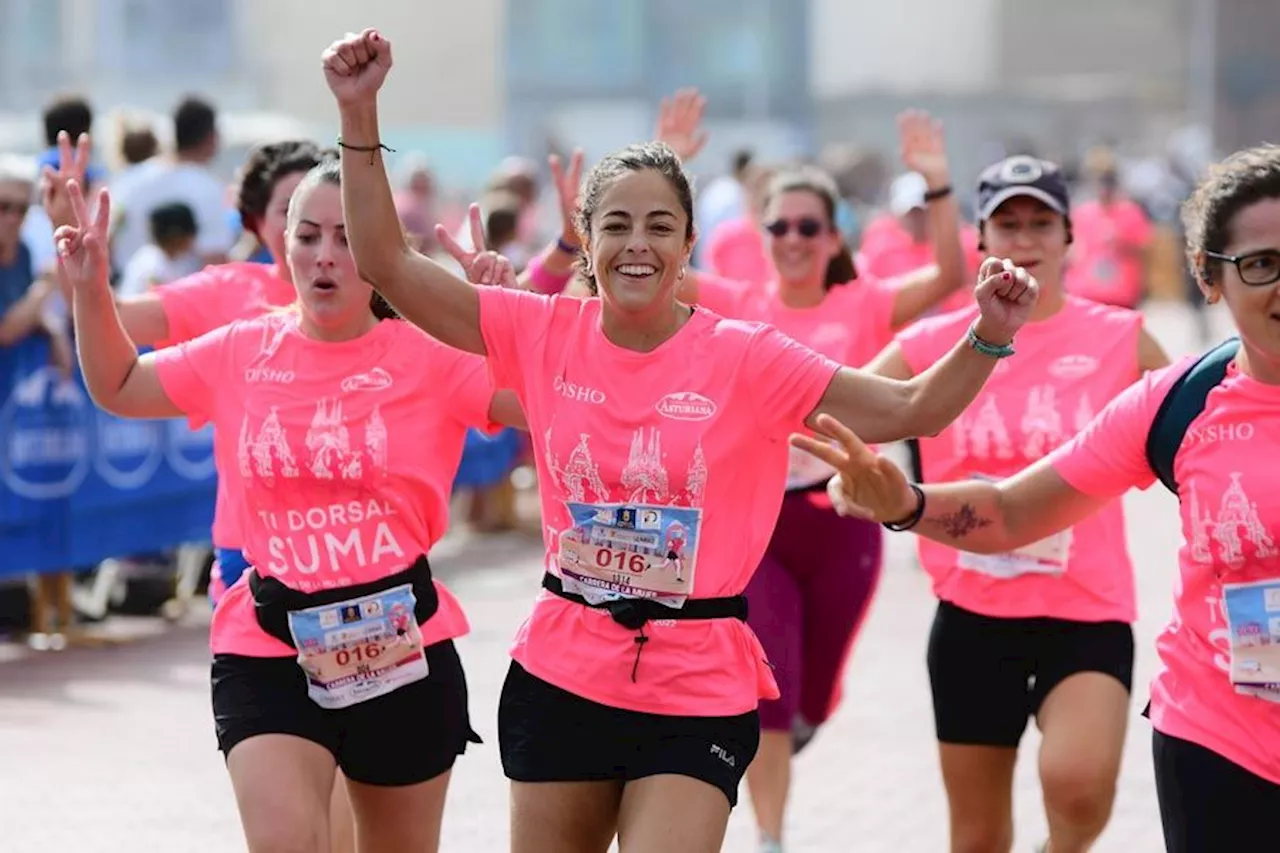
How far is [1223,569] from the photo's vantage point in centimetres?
436

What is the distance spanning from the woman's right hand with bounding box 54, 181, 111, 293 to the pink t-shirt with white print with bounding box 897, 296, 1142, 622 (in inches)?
87.0

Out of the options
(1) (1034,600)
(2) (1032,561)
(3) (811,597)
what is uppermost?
(2) (1032,561)

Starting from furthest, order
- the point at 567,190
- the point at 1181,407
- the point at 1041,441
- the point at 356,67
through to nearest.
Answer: the point at 1041,441
the point at 567,190
the point at 1181,407
the point at 356,67

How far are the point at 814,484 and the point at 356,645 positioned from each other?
2549mm

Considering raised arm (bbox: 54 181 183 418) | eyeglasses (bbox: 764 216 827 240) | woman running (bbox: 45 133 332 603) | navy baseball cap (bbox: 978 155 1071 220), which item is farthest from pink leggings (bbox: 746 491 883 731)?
raised arm (bbox: 54 181 183 418)

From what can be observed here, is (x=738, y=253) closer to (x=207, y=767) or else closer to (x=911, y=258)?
(x=911, y=258)

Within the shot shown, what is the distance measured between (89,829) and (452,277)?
371 centimetres

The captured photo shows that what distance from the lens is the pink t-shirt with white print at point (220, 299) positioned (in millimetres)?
6562

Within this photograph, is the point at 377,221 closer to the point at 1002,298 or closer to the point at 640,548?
the point at 640,548

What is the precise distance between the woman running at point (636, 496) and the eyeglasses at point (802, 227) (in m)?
3.08

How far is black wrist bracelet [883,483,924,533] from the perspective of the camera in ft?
14.5

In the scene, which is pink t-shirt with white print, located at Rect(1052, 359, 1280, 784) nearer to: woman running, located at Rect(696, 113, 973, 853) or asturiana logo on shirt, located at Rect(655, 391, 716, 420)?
asturiana logo on shirt, located at Rect(655, 391, 716, 420)

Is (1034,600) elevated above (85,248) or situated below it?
below

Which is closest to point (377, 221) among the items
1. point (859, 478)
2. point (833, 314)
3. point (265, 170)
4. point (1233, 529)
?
point (859, 478)
